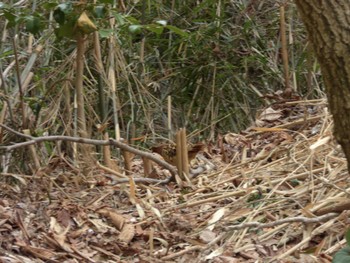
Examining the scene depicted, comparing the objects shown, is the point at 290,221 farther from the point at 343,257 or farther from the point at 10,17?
the point at 10,17

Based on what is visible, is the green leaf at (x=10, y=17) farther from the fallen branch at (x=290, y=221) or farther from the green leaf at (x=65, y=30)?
the fallen branch at (x=290, y=221)

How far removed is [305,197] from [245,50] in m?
2.66

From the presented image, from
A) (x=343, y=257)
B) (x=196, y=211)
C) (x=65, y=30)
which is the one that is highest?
(x=65, y=30)

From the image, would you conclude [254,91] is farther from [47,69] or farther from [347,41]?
[347,41]

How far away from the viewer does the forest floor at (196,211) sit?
2281 mm

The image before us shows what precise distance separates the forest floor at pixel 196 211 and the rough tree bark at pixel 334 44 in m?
0.59

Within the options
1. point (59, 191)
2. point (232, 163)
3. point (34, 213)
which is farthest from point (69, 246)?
point (232, 163)

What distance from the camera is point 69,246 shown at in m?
2.36

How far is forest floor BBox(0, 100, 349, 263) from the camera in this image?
7.48 feet

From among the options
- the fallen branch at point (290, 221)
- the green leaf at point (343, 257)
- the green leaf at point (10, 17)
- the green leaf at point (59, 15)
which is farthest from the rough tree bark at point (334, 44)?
the green leaf at point (10, 17)

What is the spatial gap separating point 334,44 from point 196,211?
1.10 metres

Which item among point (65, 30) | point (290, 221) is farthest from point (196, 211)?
point (65, 30)

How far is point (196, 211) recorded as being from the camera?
8.67ft

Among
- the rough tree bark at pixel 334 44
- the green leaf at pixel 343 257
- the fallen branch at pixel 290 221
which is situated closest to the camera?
the rough tree bark at pixel 334 44
